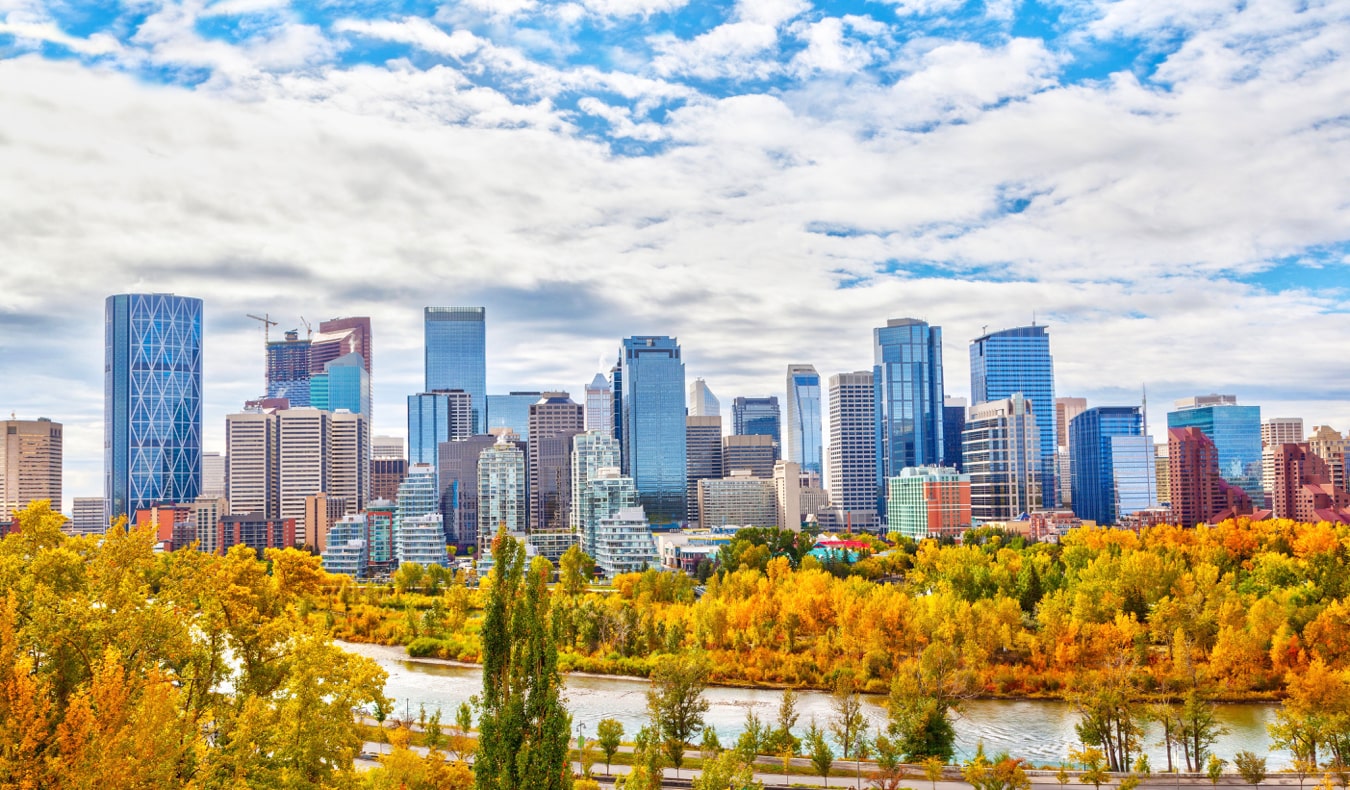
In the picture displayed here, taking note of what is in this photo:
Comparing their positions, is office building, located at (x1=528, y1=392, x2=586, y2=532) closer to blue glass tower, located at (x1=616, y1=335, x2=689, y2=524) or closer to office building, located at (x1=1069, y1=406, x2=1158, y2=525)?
blue glass tower, located at (x1=616, y1=335, x2=689, y2=524)

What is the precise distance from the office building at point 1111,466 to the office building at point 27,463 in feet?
590

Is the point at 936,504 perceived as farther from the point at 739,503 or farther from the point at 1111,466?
the point at 1111,466

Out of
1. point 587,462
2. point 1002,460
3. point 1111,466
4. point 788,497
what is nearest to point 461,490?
point 587,462

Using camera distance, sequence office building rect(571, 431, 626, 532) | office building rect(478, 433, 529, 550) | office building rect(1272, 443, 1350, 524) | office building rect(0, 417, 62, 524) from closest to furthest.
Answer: office building rect(1272, 443, 1350, 524)
office building rect(571, 431, 626, 532)
office building rect(478, 433, 529, 550)
office building rect(0, 417, 62, 524)

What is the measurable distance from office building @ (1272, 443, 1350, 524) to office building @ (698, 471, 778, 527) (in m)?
74.2

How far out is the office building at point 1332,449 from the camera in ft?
490

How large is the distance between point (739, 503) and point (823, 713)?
129074 millimetres

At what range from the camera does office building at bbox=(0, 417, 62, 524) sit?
18700cm

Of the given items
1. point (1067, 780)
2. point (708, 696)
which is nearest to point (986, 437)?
point (708, 696)

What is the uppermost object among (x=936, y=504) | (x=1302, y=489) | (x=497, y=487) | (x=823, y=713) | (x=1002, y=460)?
(x=1002, y=460)

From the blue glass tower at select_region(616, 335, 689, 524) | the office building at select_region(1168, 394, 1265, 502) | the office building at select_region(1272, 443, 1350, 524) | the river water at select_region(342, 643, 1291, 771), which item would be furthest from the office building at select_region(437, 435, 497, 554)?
the office building at select_region(1168, 394, 1265, 502)

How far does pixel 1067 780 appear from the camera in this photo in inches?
1209

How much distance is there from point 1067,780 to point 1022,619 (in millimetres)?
24018

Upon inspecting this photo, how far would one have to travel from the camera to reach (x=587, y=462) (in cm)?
12762
